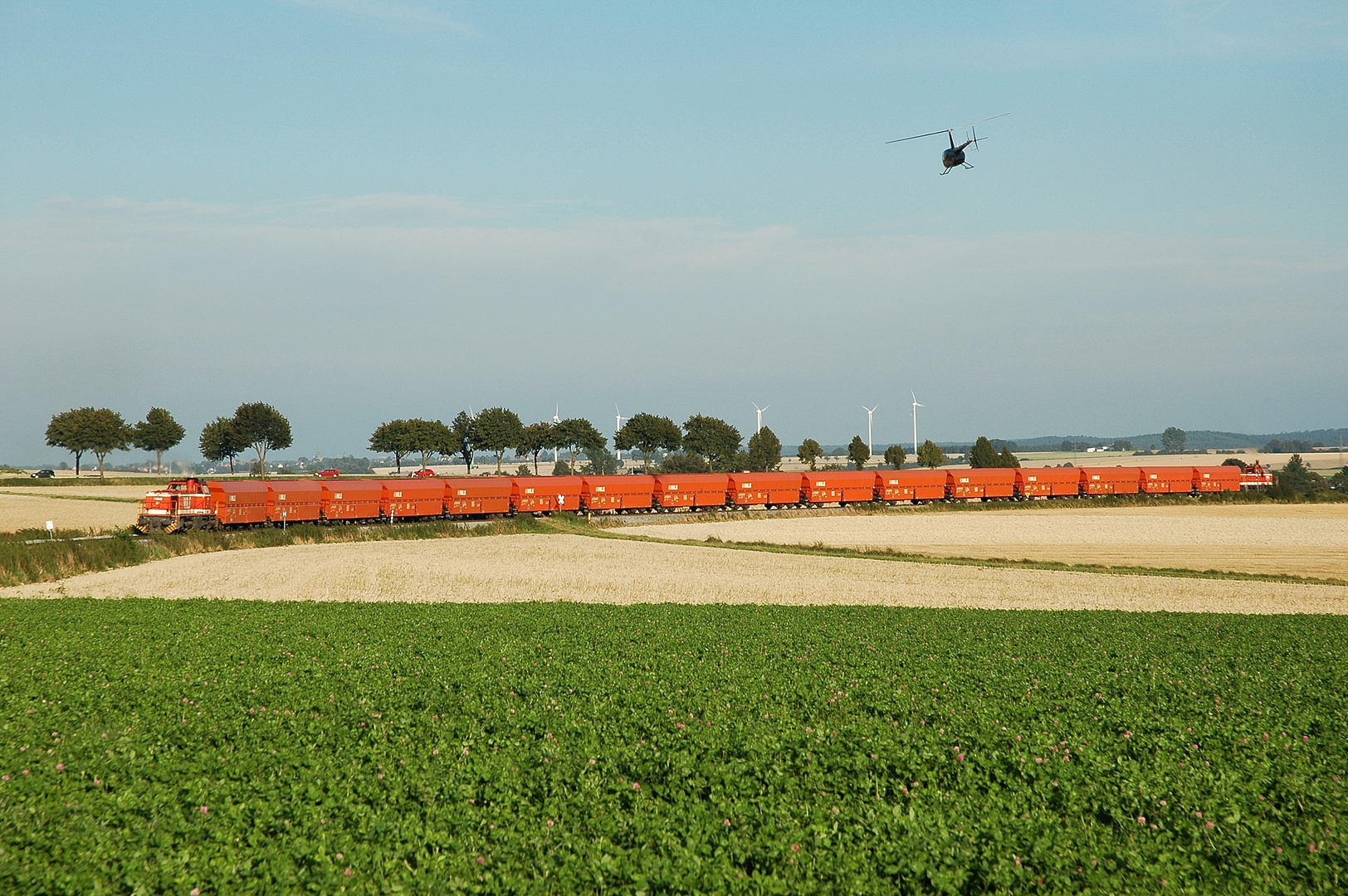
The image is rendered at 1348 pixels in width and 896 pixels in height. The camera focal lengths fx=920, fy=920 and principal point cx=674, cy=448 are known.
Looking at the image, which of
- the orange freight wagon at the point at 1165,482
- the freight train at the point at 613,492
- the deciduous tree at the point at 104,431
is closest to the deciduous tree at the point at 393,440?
the deciduous tree at the point at 104,431

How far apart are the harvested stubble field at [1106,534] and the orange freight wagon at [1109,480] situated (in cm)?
668

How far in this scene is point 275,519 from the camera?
59625 mm

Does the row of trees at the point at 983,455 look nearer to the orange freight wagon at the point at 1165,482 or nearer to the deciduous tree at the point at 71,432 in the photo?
the orange freight wagon at the point at 1165,482

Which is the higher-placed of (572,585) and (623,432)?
(623,432)

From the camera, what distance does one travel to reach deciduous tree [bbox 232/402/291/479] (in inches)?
5517

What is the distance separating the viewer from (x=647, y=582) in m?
38.6

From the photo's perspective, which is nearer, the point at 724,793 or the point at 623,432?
the point at 724,793

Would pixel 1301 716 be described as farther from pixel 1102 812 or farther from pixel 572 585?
pixel 572 585

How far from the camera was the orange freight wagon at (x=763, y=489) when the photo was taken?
80500mm

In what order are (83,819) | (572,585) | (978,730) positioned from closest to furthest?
(83,819)
(978,730)
(572,585)

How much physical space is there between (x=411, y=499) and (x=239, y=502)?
11625 millimetres

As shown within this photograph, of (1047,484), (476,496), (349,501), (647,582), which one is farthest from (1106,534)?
(349,501)

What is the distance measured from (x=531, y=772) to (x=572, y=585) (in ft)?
84.0

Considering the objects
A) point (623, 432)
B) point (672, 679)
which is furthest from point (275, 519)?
point (623, 432)
